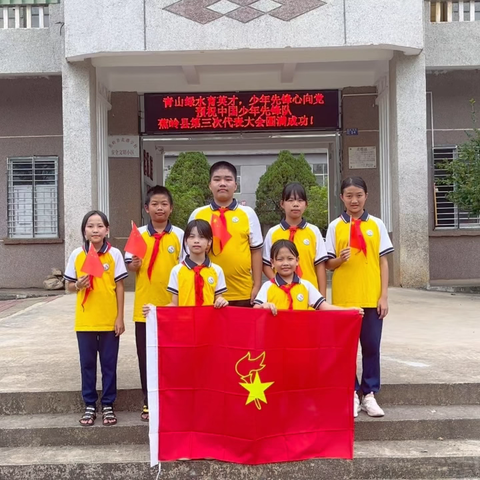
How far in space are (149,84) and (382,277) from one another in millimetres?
7735

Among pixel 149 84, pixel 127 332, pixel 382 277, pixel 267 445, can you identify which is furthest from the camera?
pixel 149 84

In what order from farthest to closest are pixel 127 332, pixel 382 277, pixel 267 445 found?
1. pixel 127 332
2. pixel 382 277
3. pixel 267 445

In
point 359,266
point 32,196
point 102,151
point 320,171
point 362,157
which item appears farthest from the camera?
point 320,171

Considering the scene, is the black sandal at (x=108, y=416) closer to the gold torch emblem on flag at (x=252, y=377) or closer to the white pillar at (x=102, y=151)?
the gold torch emblem on flag at (x=252, y=377)

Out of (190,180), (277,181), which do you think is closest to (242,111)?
(190,180)

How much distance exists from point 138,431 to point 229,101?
787 centimetres

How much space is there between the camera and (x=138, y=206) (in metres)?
10.8

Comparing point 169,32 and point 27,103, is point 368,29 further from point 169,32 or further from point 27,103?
point 27,103

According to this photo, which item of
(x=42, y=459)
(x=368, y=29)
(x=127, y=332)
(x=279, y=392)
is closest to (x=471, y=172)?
(x=368, y=29)

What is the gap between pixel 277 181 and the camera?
3053 centimetres

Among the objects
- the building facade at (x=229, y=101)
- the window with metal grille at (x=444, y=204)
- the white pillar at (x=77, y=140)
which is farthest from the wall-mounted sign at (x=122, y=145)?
the window with metal grille at (x=444, y=204)

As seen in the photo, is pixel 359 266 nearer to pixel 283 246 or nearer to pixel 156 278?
pixel 283 246

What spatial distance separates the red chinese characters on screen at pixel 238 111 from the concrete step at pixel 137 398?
7.31m

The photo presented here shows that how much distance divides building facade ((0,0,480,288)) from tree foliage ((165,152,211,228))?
55.7 feet
